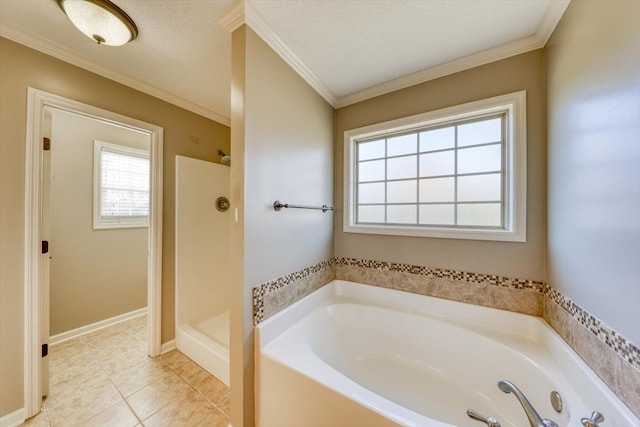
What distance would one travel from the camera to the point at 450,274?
63.4 inches

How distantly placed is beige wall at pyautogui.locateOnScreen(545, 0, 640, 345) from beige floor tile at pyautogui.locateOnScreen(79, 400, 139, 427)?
8.22 ft

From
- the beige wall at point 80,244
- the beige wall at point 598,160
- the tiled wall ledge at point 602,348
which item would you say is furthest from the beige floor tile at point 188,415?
the beige wall at point 598,160

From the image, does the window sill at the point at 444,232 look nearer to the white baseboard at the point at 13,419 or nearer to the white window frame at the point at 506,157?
the white window frame at the point at 506,157

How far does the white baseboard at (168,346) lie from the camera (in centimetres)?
199

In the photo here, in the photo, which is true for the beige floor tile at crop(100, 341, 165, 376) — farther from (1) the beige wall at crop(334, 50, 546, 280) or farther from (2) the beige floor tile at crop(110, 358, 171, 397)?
(1) the beige wall at crop(334, 50, 546, 280)

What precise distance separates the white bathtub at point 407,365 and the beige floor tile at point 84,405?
3.73 ft

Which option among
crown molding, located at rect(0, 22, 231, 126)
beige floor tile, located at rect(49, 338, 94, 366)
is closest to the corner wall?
crown molding, located at rect(0, 22, 231, 126)

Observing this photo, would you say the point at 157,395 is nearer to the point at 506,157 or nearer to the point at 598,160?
the point at 598,160

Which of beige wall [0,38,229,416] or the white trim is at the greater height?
the white trim

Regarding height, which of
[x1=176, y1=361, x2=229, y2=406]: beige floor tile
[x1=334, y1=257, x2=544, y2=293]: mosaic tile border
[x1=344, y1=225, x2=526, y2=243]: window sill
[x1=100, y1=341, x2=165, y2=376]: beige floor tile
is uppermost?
[x1=344, y1=225, x2=526, y2=243]: window sill

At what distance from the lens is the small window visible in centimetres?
246

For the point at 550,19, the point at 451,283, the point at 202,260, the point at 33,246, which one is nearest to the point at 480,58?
the point at 550,19

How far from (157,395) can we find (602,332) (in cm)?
253

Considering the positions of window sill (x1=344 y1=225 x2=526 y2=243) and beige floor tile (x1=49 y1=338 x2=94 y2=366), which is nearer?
window sill (x1=344 y1=225 x2=526 y2=243)
